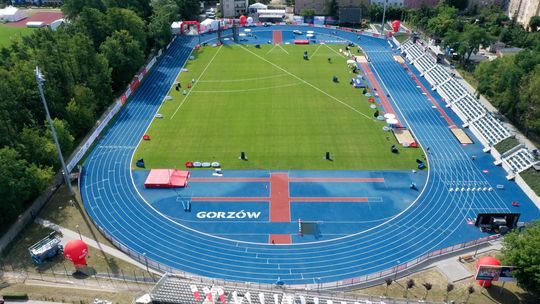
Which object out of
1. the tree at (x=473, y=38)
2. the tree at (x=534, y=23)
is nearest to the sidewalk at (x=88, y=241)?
the tree at (x=473, y=38)

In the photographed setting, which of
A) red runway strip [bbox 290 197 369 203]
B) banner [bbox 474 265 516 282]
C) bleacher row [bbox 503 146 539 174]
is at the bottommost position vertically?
red runway strip [bbox 290 197 369 203]

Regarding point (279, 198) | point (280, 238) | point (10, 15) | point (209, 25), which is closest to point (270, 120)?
point (279, 198)

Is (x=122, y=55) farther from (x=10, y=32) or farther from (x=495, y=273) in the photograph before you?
(x=495, y=273)

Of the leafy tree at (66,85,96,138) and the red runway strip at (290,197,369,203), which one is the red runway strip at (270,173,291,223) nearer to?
the red runway strip at (290,197,369,203)

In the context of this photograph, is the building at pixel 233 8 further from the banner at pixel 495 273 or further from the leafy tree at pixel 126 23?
the banner at pixel 495 273

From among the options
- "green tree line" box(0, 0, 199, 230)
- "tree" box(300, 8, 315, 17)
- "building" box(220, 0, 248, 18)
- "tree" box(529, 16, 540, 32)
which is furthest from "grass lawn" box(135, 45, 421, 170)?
"tree" box(529, 16, 540, 32)

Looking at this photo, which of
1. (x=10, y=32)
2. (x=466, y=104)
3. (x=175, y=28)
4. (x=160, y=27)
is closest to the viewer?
(x=466, y=104)
